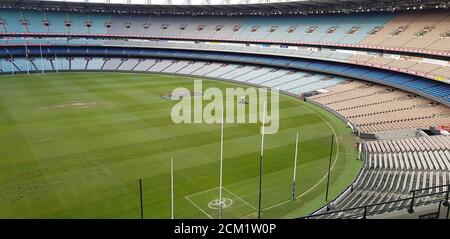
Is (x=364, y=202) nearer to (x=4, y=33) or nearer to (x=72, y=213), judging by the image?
(x=72, y=213)

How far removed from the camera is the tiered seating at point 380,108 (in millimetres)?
36219

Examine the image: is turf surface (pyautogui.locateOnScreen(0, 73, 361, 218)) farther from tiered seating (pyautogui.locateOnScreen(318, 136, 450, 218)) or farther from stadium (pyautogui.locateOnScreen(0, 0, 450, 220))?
tiered seating (pyautogui.locateOnScreen(318, 136, 450, 218))

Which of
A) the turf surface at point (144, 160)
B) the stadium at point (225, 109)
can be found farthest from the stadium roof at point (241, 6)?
the turf surface at point (144, 160)

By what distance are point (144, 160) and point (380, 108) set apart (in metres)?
29.7

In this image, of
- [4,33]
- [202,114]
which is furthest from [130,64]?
[202,114]

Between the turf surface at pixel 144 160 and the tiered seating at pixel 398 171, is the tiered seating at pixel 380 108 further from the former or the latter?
the tiered seating at pixel 398 171

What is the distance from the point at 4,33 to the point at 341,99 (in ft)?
229

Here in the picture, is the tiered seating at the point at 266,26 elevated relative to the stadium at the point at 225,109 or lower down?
elevated

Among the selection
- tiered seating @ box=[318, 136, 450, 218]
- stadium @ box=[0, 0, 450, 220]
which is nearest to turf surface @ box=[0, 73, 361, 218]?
stadium @ box=[0, 0, 450, 220]

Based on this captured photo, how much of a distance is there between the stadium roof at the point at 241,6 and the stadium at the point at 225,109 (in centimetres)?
51

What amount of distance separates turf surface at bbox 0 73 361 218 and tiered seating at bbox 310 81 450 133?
8.56 ft

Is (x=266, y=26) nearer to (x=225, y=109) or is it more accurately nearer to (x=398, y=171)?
(x=225, y=109)

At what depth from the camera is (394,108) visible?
41188 millimetres

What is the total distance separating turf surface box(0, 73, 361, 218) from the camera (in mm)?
21391
